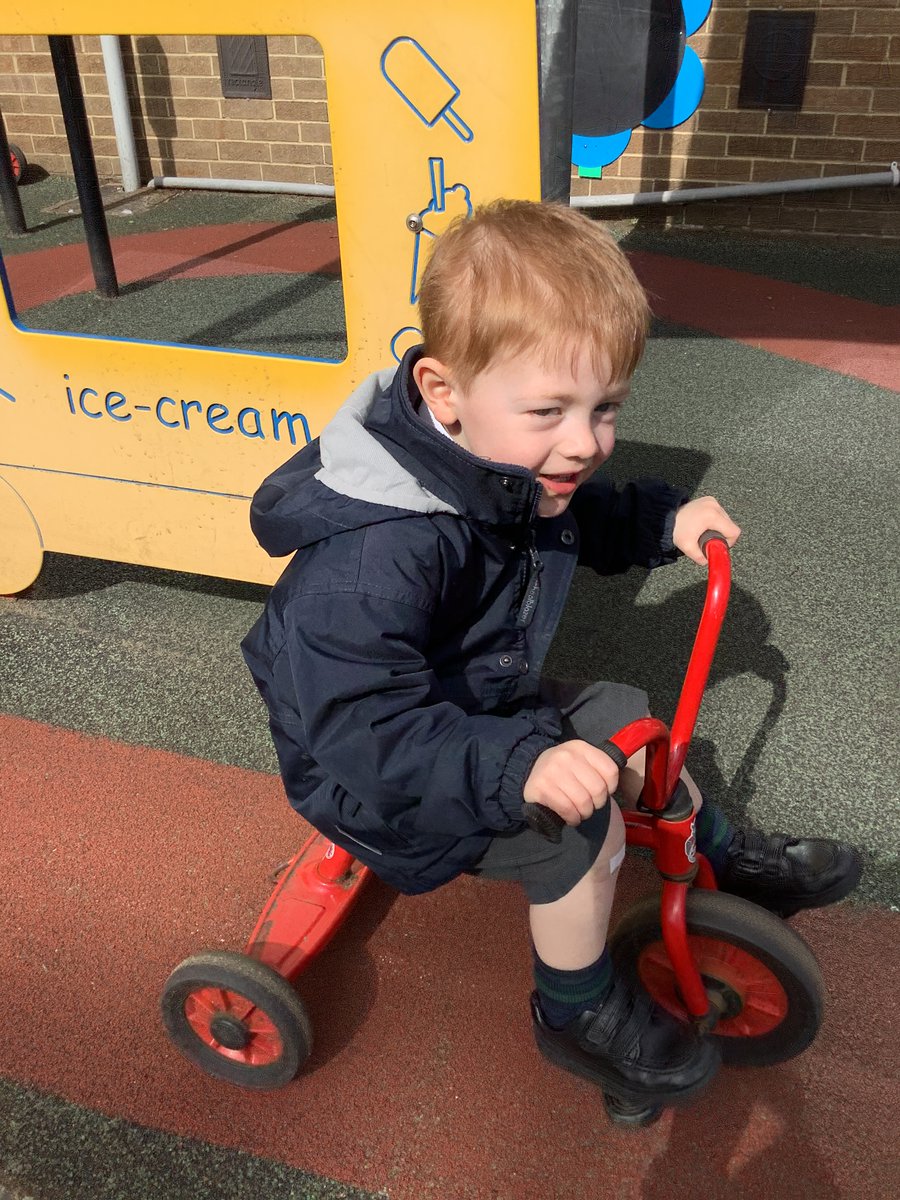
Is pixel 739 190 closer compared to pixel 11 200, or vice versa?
pixel 739 190

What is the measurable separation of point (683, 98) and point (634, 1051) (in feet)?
19.4

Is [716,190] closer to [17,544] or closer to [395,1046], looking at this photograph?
[17,544]

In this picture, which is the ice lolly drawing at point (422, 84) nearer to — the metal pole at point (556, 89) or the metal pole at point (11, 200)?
the metal pole at point (556, 89)

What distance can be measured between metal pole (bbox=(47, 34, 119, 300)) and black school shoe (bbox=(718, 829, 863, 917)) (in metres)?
3.25

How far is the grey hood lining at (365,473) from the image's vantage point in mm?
1423

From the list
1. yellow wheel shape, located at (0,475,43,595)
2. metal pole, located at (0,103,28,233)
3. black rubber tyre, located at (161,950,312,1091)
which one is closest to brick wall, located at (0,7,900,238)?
metal pole, located at (0,103,28,233)

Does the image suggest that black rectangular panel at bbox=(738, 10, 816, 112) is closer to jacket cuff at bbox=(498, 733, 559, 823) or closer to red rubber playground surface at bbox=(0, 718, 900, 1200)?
red rubber playground surface at bbox=(0, 718, 900, 1200)

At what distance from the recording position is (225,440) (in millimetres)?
2494

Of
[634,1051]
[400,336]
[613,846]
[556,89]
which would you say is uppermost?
[556,89]

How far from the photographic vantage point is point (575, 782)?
1.24 metres

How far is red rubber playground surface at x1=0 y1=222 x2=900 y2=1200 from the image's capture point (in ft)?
5.26

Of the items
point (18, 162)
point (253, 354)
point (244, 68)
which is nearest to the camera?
point (253, 354)

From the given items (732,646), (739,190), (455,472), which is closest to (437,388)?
(455,472)

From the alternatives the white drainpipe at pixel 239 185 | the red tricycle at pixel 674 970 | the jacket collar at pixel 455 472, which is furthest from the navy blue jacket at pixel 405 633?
the white drainpipe at pixel 239 185
